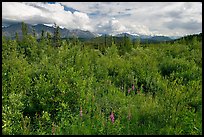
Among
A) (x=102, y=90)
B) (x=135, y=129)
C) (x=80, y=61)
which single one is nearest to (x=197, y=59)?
(x=80, y=61)

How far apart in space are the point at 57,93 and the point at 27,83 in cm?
127

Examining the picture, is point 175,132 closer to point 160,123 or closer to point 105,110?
point 160,123

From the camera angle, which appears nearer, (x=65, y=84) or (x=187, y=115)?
(x=187, y=115)

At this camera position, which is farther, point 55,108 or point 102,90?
point 102,90

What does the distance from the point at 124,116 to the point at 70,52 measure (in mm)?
6607

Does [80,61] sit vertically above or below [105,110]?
above

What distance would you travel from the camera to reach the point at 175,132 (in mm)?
4594

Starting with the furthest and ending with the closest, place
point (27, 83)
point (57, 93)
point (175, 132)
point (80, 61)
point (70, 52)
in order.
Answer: point (70, 52) < point (80, 61) < point (27, 83) < point (57, 93) < point (175, 132)

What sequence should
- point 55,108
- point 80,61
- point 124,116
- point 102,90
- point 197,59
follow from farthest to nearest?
point 197,59
point 80,61
point 102,90
point 55,108
point 124,116

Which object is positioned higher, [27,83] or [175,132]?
[27,83]

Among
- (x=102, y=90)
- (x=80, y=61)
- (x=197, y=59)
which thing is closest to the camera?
(x=102, y=90)

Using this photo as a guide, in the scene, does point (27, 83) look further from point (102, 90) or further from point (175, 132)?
point (175, 132)

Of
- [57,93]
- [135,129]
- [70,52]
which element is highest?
[70,52]

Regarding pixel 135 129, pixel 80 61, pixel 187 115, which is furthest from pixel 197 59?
pixel 135 129
